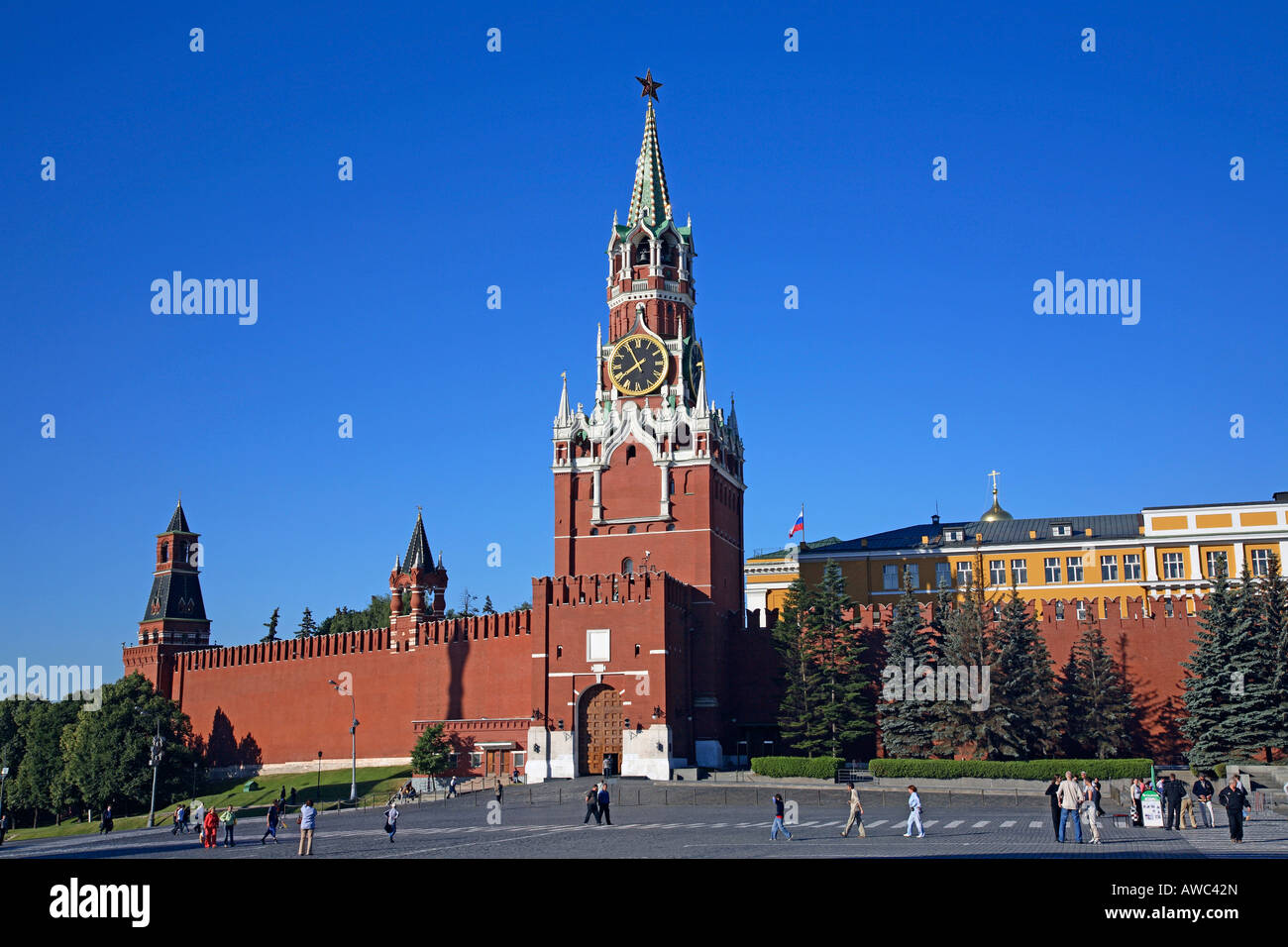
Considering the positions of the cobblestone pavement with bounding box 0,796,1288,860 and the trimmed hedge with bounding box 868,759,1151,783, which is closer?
the cobblestone pavement with bounding box 0,796,1288,860

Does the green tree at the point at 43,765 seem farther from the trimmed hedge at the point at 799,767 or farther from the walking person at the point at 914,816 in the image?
the walking person at the point at 914,816

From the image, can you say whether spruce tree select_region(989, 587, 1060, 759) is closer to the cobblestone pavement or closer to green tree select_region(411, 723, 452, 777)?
the cobblestone pavement

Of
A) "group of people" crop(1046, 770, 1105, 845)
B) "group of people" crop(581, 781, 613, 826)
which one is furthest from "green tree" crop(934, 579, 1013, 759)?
"group of people" crop(1046, 770, 1105, 845)

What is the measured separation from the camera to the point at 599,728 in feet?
172

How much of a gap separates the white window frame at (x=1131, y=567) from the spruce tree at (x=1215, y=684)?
671 inches

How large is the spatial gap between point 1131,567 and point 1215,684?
19.4 meters

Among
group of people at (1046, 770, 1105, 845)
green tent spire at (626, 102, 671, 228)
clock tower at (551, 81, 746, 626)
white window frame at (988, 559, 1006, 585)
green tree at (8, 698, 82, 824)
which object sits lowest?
green tree at (8, 698, 82, 824)

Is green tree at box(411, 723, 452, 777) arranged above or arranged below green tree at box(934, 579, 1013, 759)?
below

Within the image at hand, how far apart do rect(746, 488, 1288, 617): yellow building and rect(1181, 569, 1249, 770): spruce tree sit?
14.5 meters

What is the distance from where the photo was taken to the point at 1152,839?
26469 mm

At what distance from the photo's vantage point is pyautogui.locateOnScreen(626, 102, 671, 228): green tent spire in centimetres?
6469

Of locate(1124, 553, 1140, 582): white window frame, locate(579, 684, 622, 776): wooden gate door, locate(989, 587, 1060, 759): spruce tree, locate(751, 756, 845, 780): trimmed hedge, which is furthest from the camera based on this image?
locate(1124, 553, 1140, 582): white window frame

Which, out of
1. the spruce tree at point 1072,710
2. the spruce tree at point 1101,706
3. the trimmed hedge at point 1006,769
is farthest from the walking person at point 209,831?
the spruce tree at point 1101,706
